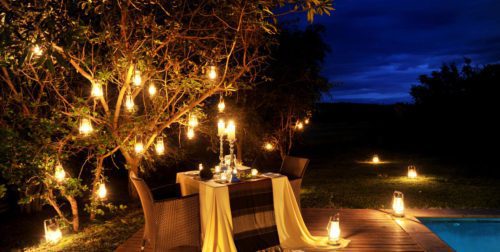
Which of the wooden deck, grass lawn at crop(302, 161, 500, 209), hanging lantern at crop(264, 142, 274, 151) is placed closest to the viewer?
A: the wooden deck

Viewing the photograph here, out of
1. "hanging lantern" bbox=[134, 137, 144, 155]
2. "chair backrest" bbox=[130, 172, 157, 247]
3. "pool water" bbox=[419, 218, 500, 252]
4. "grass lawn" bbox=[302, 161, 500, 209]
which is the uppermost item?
"hanging lantern" bbox=[134, 137, 144, 155]

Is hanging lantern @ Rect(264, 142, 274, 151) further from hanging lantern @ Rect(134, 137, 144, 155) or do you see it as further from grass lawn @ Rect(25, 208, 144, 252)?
hanging lantern @ Rect(134, 137, 144, 155)

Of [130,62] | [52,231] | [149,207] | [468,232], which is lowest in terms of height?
[468,232]

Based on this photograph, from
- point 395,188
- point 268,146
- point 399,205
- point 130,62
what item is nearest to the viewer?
point 130,62

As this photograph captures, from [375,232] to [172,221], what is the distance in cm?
255

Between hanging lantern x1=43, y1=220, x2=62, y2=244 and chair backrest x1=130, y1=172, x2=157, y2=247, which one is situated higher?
chair backrest x1=130, y1=172, x2=157, y2=247

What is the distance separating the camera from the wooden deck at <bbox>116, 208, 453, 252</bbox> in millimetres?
4215

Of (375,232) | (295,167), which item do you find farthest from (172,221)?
(375,232)

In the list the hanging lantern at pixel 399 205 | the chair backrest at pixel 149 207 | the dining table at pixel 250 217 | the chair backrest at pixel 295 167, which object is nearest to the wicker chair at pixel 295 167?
the chair backrest at pixel 295 167

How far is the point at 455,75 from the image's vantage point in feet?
62.6

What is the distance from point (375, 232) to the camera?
15.5ft

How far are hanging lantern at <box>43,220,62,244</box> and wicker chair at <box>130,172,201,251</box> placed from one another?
1737mm

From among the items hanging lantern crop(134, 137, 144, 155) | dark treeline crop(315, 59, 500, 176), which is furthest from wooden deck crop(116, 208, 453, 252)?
dark treeline crop(315, 59, 500, 176)

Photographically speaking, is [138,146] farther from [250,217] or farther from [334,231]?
Result: [334,231]
